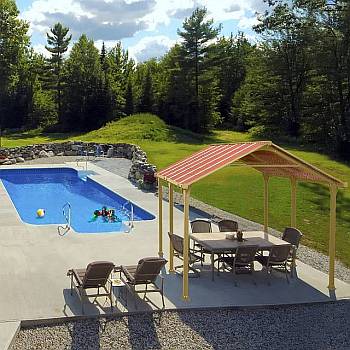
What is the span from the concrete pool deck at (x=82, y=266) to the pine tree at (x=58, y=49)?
41154 mm

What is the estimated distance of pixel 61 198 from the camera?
22766mm

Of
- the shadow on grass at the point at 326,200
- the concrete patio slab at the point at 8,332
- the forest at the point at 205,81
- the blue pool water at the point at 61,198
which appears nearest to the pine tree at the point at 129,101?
the forest at the point at 205,81

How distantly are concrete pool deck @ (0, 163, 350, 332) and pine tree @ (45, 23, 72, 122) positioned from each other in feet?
135

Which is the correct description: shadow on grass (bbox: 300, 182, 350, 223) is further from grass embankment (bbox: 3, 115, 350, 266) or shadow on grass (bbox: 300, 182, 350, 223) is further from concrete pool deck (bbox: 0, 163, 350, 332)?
concrete pool deck (bbox: 0, 163, 350, 332)

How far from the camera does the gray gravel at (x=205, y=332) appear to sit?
7.38 m

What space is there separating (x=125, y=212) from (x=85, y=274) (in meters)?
9.82

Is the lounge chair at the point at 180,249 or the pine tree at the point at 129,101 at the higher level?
the pine tree at the point at 129,101

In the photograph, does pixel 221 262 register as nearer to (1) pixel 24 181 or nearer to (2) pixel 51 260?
(2) pixel 51 260

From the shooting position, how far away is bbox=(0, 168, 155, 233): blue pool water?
57.9 feet

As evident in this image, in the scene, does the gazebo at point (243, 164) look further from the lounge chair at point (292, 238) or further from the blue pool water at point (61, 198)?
the blue pool water at point (61, 198)

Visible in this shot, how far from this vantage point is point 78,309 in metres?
8.45

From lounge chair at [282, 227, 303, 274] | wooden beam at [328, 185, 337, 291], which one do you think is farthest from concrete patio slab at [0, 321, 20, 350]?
wooden beam at [328, 185, 337, 291]

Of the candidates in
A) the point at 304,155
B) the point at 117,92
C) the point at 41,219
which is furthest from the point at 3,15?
the point at 41,219

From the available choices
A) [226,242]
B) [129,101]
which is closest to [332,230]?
[226,242]
